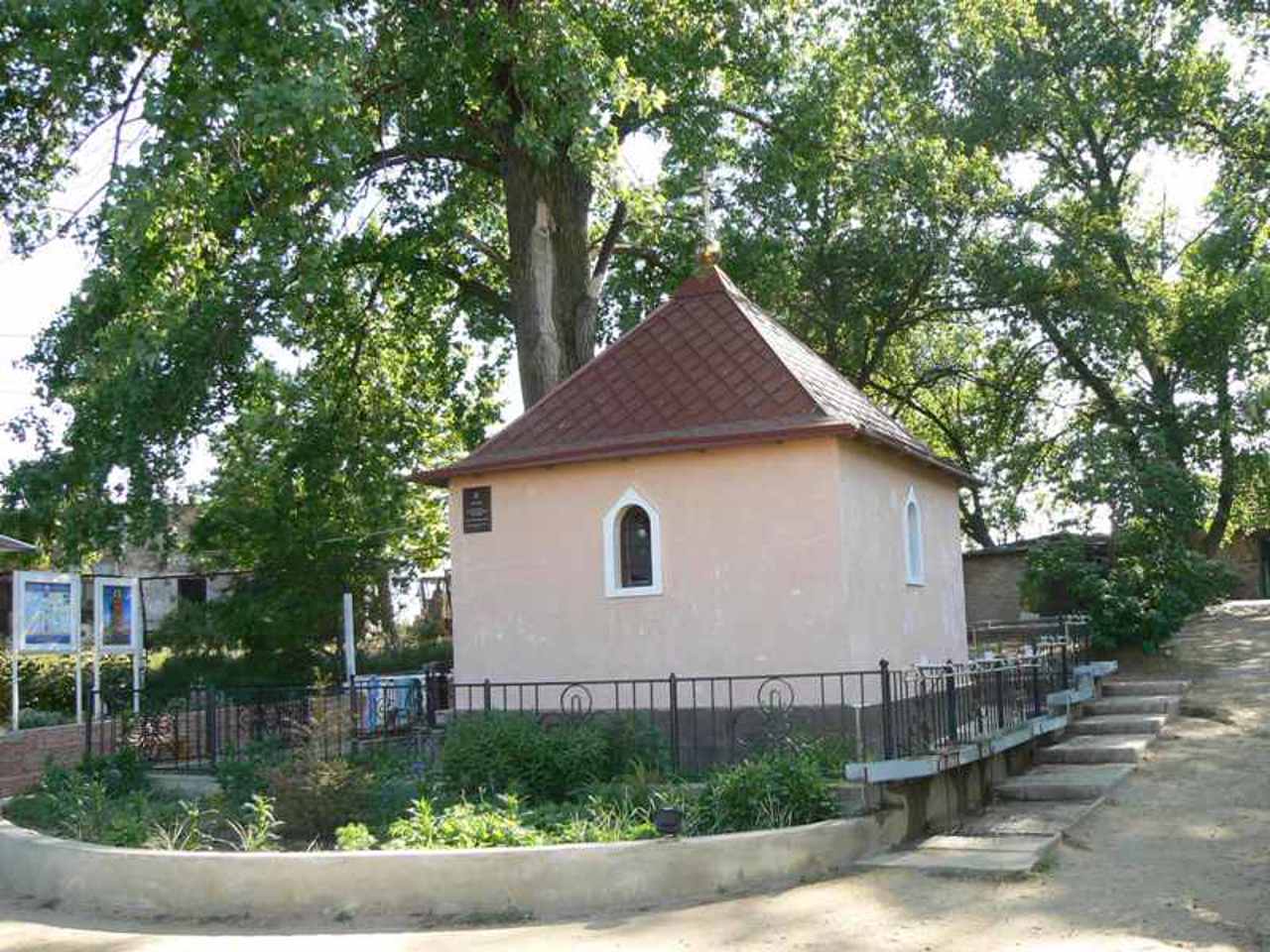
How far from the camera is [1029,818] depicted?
11.4m

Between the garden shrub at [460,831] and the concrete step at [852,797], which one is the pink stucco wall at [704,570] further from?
the garden shrub at [460,831]

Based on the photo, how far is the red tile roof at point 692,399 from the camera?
13.0 m

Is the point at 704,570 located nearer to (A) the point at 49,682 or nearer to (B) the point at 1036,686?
(B) the point at 1036,686

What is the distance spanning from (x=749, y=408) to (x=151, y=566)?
30938 mm

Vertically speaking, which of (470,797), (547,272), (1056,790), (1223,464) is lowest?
(1056,790)

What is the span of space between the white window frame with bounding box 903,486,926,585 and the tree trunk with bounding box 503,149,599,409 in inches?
252

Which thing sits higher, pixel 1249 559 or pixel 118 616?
pixel 1249 559

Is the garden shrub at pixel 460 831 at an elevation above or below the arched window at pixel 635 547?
below

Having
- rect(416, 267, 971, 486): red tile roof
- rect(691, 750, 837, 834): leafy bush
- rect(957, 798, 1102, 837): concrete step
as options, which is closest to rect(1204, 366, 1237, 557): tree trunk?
rect(416, 267, 971, 486): red tile roof

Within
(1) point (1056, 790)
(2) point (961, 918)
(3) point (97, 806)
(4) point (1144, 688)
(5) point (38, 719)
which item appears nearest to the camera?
(2) point (961, 918)

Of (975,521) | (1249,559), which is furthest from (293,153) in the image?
(1249,559)

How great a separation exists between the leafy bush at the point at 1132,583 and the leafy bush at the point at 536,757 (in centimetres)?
1109

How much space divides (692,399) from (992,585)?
16.5m

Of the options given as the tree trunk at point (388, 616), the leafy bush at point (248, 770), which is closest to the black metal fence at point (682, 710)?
the leafy bush at point (248, 770)
